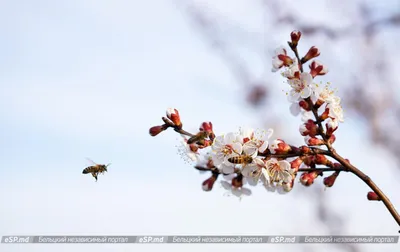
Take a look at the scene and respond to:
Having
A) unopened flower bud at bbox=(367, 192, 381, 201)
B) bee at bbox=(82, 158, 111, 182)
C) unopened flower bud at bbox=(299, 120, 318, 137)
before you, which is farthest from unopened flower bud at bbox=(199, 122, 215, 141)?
bee at bbox=(82, 158, 111, 182)

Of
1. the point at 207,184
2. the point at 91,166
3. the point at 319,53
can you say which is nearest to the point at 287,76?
the point at 319,53

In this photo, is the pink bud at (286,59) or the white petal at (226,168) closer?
the white petal at (226,168)

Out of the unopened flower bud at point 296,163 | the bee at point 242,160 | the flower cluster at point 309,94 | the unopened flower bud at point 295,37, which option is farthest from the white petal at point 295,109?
the bee at point 242,160

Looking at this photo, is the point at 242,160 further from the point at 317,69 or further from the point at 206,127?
the point at 317,69

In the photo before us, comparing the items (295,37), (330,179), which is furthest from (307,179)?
(295,37)

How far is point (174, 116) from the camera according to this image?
7.81ft

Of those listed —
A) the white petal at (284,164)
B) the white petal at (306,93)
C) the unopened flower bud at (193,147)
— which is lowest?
the white petal at (284,164)

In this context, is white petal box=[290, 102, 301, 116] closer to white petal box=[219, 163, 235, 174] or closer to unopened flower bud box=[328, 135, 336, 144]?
unopened flower bud box=[328, 135, 336, 144]

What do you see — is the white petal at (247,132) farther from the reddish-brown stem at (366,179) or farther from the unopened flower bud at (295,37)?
the unopened flower bud at (295,37)

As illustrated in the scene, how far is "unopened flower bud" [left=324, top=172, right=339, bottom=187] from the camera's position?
229 cm

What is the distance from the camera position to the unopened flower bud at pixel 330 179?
229 centimetres

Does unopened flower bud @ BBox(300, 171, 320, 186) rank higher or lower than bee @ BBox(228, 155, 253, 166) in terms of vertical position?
lower

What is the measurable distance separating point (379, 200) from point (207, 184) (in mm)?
742

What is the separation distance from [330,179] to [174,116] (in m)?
0.74
